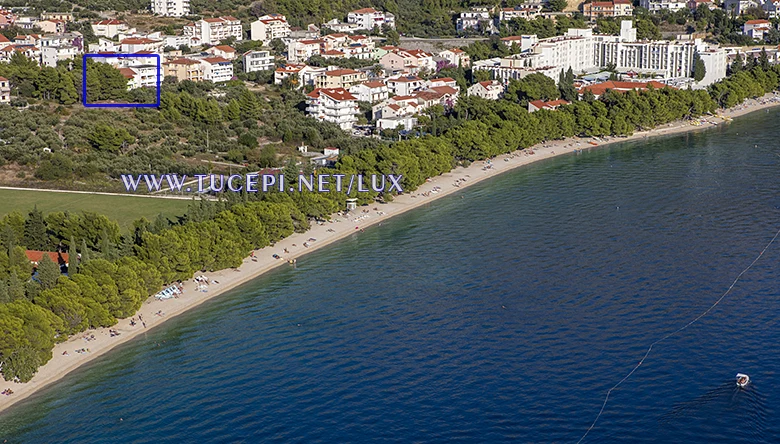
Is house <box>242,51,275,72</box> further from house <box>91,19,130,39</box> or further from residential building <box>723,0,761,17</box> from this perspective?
residential building <box>723,0,761,17</box>

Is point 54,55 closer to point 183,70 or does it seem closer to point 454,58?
point 183,70

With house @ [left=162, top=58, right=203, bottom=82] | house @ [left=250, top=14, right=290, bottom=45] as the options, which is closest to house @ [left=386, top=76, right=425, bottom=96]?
house @ [left=162, top=58, right=203, bottom=82]

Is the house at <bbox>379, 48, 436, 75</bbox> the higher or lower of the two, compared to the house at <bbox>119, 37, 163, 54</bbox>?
lower

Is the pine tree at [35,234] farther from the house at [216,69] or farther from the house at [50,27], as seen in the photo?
the house at [50,27]

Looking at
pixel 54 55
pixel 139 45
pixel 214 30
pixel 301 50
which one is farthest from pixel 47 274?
pixel 214 30

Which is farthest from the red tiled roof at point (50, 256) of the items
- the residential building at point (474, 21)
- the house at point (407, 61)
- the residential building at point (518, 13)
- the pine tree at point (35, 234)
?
the residential building at point (518, 13)
